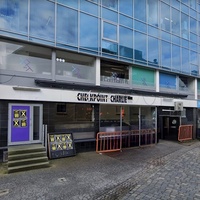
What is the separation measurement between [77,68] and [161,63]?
255 inches

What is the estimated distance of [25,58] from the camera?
28.1ft

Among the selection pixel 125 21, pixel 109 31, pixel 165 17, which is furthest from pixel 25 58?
pixel 165 17

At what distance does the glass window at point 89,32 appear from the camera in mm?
9836

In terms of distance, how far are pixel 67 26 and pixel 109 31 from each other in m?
2.57

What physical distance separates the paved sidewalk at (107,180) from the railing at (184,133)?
199 inches

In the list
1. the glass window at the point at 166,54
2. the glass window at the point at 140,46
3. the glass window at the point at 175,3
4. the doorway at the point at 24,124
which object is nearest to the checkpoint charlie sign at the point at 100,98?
the doorway at the point at 24,124

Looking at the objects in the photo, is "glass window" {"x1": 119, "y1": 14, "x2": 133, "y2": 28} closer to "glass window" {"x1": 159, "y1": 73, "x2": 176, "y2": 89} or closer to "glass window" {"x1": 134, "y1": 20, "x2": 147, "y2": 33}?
"glass window" {"x1": 134, "y1": 20, "x2": 147, "y2": 33}

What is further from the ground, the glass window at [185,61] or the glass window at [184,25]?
the glass window at [184,25]

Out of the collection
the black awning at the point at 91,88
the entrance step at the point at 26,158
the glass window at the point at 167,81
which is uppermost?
the glass window at the point at 167,81

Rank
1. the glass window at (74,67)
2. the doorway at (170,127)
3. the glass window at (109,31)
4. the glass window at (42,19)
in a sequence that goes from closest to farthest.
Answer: the glass window at (42,19) → the glass window at (74,67) → the glass window at (109,31) → the doorway at (170,127)

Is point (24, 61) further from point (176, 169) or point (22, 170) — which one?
point (176, 169)

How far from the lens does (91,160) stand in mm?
8188

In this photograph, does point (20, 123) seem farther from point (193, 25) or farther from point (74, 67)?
point (193, 25)

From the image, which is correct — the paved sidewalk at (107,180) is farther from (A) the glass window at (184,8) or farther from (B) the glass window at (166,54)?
(A) the glass window at (184,8)
